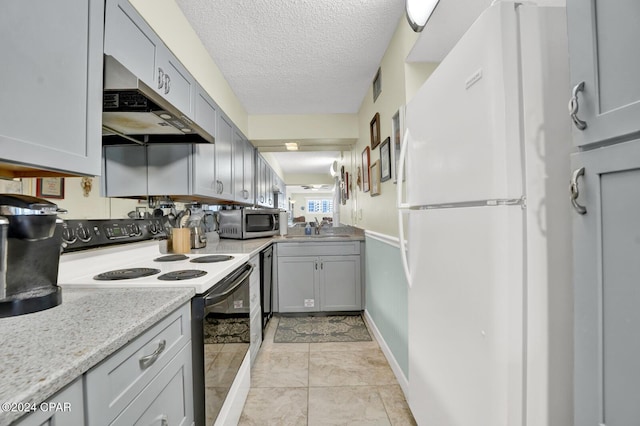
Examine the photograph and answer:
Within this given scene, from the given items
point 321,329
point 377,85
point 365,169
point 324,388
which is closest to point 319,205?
point 365,169

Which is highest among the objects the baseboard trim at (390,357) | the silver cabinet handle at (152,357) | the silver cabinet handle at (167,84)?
the silver cabinet handle at (167,84)

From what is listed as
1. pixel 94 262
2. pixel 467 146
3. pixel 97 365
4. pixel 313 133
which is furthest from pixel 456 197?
pixel 313 133

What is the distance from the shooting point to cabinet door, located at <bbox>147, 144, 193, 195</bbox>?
188cm

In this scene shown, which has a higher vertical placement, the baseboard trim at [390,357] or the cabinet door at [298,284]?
the cabinet door at [298,284]

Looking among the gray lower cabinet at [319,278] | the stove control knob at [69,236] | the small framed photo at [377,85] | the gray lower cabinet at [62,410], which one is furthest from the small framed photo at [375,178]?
the gray lower cabinet at [62,410]

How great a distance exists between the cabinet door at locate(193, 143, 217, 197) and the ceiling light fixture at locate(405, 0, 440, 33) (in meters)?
1.52

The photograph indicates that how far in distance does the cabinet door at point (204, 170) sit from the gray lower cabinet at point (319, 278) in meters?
1.09

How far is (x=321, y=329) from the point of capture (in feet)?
8.98

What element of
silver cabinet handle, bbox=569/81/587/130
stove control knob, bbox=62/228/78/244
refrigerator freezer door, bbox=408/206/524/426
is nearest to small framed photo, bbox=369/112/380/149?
refrigerator freezer door, bbox=408/206/524/426

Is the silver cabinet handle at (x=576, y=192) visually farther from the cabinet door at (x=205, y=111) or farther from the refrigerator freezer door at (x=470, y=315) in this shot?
the cabinet door at (x=205, y=111)

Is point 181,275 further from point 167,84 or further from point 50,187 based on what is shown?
point 167,84

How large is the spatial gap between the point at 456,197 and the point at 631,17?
516mm

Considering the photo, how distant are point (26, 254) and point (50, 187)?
445mm

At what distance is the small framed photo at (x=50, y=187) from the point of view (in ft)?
3.44
